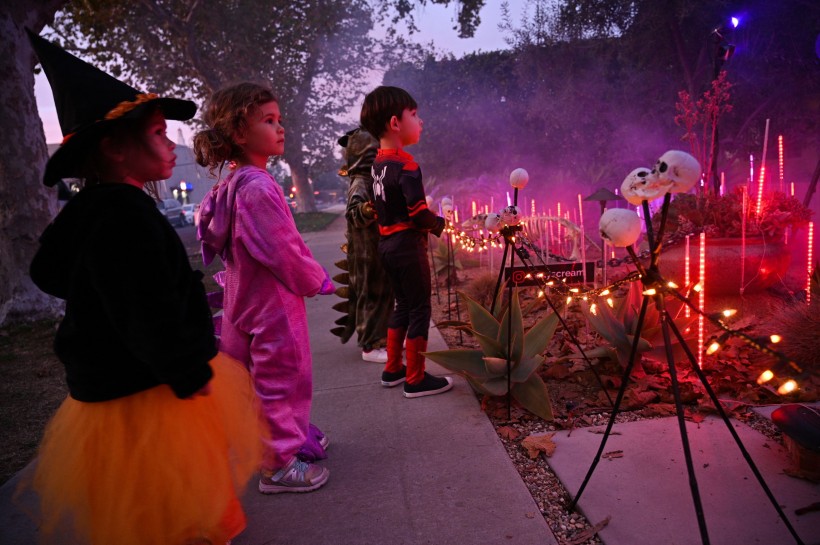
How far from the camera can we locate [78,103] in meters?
1.64

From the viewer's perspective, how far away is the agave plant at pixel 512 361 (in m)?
3.08

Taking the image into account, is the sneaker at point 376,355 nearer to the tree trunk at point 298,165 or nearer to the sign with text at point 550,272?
the sign with text at point 550,272

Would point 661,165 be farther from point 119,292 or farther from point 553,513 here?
point 119,292

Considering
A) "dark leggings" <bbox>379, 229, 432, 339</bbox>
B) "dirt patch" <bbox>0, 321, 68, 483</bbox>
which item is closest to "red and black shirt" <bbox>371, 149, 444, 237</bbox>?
"dark leggings" <bbox>379, 229, 432, 339</bbox>

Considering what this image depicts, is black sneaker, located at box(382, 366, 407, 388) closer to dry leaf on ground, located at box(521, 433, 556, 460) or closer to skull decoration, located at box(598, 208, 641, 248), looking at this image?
dry leaf on ground, located at box(521, 433, 556, 460)

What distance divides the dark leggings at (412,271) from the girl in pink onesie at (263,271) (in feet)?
3.09

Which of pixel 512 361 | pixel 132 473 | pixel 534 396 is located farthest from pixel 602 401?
pixel 132 473

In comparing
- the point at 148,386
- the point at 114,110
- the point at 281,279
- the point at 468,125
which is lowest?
the point at 148,386

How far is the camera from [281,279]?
242 centimetres

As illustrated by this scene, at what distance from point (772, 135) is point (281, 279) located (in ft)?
37.0

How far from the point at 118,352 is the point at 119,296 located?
0.68 feet

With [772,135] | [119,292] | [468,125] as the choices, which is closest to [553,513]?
[119,292]

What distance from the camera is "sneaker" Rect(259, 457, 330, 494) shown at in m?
2.52

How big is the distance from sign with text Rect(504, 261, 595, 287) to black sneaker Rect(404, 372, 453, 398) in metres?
0.83
